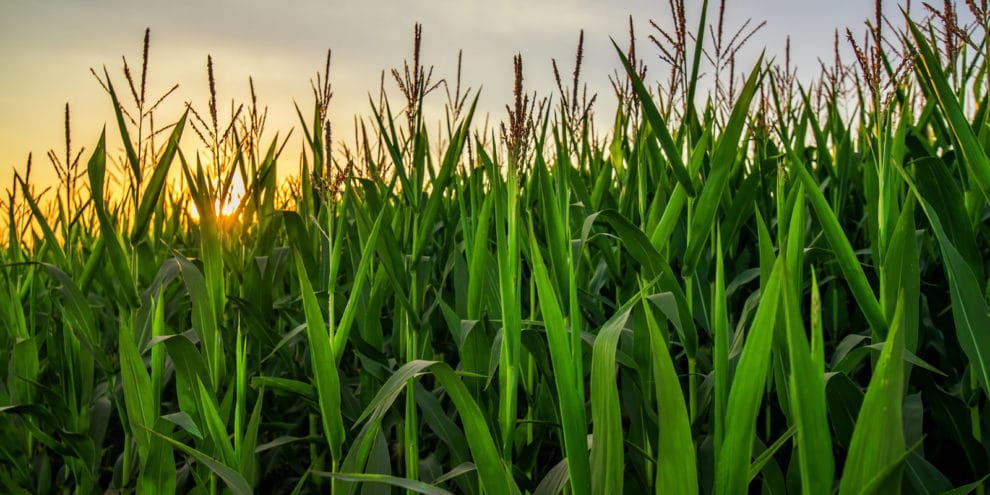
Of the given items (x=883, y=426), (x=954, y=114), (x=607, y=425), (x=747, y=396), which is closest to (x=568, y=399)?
(x=607, y=425)

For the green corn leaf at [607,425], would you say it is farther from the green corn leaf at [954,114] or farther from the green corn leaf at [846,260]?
the green corn leaf at [954,114]

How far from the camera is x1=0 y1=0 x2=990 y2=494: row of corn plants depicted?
1011 millimetres

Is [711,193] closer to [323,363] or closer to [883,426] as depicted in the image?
[883,426]

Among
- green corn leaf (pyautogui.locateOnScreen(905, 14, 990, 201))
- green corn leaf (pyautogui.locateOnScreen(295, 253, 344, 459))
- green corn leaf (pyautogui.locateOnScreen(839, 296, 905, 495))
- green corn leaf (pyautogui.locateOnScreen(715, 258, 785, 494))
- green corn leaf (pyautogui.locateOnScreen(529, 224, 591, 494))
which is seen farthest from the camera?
green corn leaf (pyautogui.locateOnScreen(295, 253, 344, 459))

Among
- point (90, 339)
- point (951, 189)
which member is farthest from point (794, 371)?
point (90, 339)

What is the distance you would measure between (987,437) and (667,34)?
98 cm

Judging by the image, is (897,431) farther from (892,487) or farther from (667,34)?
(667,34)

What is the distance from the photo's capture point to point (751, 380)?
91cm

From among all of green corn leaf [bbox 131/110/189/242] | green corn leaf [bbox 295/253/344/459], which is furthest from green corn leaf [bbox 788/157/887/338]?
green corn leaf [bbox 131/110/189/242]

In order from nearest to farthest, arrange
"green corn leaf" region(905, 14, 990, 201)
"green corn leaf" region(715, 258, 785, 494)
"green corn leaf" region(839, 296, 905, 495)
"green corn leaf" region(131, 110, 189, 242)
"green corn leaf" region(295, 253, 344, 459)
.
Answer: "green corn leaf" region(839, 296, 905, 495) → "green corn leaf" region(715, 258, 785, 494) → "green corn leaf" region(905, 14, 990, 201) → "green corn leaf" region(295, 253, 344, 459) → "green corn leaf" region(131, 110, 189, 242)

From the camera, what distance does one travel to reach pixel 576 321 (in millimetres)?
1074

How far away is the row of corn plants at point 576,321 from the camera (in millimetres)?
1011

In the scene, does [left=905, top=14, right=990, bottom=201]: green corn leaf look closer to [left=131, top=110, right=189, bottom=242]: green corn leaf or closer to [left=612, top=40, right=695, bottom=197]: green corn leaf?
[left=612, top=40, right=695, bottom=197]: green corn leaf

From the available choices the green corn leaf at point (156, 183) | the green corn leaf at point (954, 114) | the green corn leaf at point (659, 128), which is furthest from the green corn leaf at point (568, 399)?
the green corn leaf at point (156, 183)
